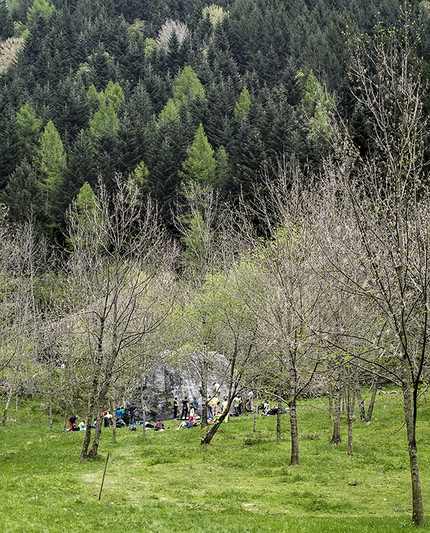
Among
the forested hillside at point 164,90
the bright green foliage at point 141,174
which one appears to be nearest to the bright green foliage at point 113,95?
the forested hillside at point 164,90

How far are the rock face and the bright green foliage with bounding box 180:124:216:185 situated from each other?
2569 cm

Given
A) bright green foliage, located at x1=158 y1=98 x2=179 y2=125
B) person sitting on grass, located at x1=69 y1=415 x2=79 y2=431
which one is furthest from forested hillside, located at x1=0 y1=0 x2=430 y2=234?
person sitting on grass, located at x1=69 y1=415 x2=79 y2=431

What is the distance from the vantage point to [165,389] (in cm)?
3703

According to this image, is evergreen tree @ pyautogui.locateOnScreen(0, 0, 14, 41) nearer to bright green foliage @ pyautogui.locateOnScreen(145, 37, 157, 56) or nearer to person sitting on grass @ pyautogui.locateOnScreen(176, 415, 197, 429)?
bright green foliage @ pyautogui.locateOnScreen(145, 37, 157, 56)

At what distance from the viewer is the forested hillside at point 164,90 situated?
190 ft

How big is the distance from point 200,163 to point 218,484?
4633 cm

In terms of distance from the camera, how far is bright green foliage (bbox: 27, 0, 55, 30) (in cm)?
12462

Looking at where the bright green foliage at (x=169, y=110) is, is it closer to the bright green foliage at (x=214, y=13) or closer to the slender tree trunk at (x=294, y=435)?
the bright green foliage at (x=214, y=13)

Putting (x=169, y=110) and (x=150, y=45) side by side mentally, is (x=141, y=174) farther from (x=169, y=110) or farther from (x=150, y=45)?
(x=150, y=45)

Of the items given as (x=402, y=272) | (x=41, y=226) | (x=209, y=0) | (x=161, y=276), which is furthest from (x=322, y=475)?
(x=209, y=0)

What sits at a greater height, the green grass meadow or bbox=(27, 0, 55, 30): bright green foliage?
bbox=(27, 0, 55, 30): bright green foliage

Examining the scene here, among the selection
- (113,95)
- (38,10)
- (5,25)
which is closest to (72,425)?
(113,95)

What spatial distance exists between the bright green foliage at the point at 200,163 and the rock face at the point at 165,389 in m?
25.7

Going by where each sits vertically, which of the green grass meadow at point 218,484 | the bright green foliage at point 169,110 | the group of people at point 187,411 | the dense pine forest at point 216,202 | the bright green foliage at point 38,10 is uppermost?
the bright green foliage at point 38,10
